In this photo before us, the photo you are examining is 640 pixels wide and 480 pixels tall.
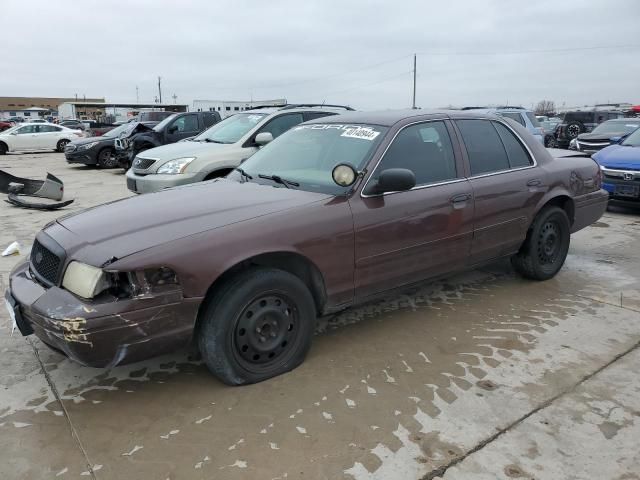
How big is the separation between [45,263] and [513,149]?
12.4ft

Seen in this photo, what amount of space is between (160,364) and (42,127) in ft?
82.0

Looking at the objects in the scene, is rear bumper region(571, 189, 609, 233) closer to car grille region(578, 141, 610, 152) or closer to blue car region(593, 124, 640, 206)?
blue car region(593, 124, 640, 206)

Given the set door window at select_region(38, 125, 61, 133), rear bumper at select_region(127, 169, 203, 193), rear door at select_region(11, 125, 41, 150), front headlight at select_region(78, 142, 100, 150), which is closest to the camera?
rear bumper at select_region(127, 169, 203, 193)

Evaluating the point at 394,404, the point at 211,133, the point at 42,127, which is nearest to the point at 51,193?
the point at 211,133

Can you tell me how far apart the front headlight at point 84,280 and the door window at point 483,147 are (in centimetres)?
287

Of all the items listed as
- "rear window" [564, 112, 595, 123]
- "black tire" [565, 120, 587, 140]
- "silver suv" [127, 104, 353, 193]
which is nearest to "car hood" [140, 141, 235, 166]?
"silver suv" [127, 104, 353, 193]

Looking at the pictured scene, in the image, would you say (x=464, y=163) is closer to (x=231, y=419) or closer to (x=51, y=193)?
(x=231, y=419)

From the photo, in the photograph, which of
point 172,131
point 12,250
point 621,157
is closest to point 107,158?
point 172,131

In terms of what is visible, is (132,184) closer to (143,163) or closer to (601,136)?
(143,163)

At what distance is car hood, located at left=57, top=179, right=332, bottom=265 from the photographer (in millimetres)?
2736

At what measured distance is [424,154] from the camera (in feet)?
12.6

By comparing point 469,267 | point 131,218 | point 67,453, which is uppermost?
point 131,218

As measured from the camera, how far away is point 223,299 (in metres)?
A: 2.82

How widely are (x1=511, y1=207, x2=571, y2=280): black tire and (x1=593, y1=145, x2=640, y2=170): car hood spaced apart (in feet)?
12.6
